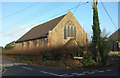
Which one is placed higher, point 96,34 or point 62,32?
point 62,32

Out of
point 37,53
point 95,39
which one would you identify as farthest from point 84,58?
point 37,53

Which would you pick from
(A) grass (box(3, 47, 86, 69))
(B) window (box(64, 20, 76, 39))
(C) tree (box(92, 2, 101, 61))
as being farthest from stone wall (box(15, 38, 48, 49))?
(C) tree (box(92, 2, 101, 61))

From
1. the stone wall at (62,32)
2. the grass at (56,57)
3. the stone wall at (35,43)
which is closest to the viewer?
the grass at (56,57)

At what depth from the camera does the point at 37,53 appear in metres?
23.2

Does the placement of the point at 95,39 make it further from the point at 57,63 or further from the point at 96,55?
the point at 57,63

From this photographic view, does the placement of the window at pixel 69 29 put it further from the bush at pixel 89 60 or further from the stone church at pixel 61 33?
the bush at pixel 89 60

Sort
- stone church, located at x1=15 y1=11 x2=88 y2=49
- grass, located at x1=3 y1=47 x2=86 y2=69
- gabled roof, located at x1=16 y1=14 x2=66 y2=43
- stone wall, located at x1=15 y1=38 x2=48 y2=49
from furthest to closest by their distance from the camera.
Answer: gabled roof, located at x1=16 y1=14 x2=66 y2=43 → stone wall, located at x1=15 y1=38 x2=48 y2=49 → stone church, located at x1=15 y1=11 x2=88 y2=49 → grass, located at x1=3 y1=47 x2=86 y2=69

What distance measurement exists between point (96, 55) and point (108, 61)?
1785 millimetres

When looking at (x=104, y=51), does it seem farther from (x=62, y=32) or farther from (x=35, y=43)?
(x=35, y=43)

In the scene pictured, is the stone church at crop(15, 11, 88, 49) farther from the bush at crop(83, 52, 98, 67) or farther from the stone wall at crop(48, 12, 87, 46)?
the bush at crop(83, 52, 98, 67)

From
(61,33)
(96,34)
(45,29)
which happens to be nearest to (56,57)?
(96,34)

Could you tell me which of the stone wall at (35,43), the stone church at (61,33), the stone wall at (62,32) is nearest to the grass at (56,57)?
the stone wall at (35,43)

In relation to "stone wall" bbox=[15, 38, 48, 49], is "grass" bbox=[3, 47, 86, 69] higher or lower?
lower

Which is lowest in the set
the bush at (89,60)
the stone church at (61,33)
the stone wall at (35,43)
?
the bush at (89,60)
